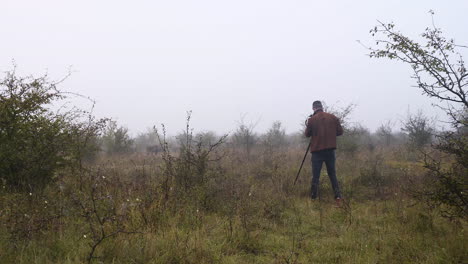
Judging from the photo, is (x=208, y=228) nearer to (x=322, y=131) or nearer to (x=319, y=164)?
(x=319, y=164)

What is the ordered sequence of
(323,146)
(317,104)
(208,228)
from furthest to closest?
(317,104) < (323,146) < (208,228)

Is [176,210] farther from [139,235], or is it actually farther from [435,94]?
[435,94]

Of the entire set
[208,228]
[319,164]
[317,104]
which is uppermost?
[317,104]

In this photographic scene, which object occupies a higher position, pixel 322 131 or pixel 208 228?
pixel 322 131

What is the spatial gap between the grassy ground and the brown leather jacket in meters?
1.17

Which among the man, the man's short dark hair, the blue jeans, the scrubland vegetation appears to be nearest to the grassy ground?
the scrubland vegetation

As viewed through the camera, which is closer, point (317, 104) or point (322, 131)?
point (322, 131)

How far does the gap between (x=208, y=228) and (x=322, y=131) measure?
3117 mm

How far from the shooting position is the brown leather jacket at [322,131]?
17.8 feet

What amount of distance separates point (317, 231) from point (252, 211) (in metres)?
1.00

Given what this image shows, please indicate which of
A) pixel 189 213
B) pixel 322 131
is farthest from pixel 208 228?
pixel 322 131

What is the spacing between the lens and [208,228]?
139 inches

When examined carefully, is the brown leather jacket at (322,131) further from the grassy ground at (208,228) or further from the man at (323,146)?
the grassy ground at (208,228)

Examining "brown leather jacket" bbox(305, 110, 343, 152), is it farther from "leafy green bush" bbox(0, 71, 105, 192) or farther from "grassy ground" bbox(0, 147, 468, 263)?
"leafy green bush" bbox(0, 71, 105, 192)
